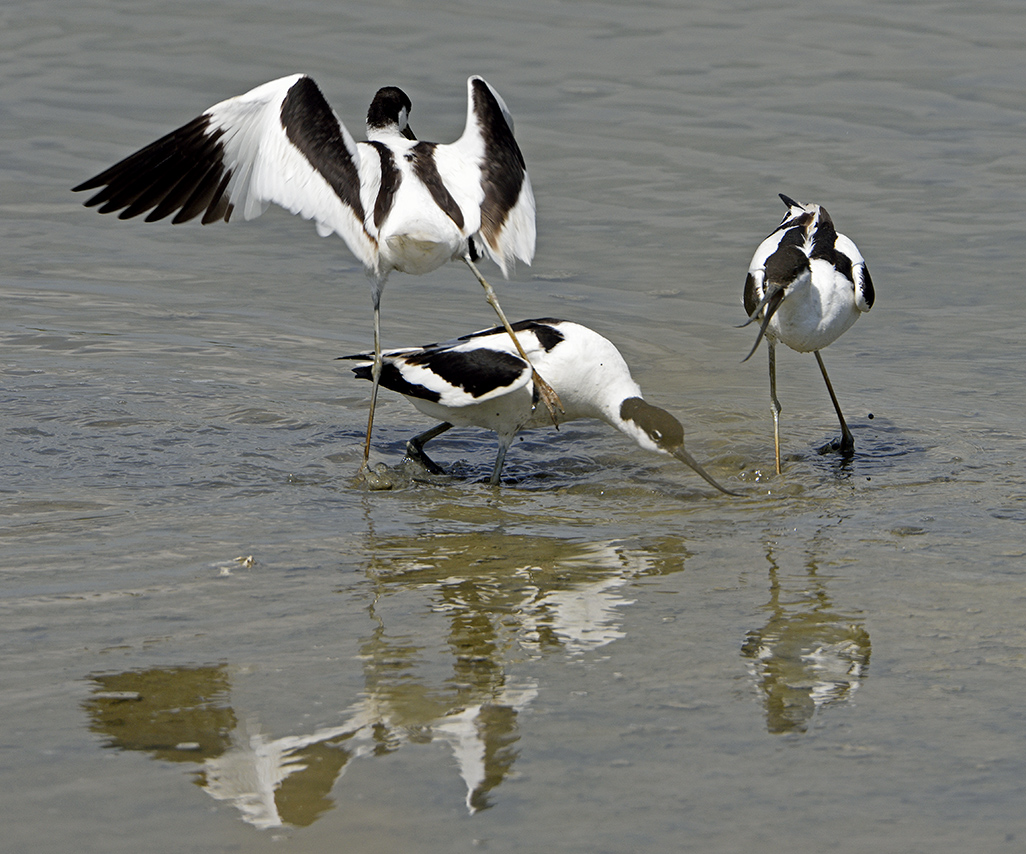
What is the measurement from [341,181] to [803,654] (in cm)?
328

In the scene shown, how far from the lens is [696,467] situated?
6.23 meters

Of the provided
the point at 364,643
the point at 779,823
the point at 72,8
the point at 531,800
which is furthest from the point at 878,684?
the point at 72,8

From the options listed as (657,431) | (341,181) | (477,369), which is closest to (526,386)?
(477,369)

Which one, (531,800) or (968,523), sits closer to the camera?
(531,800)

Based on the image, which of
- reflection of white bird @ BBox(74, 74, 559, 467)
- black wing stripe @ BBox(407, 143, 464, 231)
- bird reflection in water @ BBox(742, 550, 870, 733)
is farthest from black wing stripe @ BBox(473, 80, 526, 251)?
bird reflection in water @ BBox(742, 550, 870, 733)

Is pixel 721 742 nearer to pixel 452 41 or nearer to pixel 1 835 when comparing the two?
pixel 1 835

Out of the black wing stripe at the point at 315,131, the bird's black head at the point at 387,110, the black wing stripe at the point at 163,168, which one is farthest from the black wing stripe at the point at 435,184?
the black wing stripe at the point at 163,168

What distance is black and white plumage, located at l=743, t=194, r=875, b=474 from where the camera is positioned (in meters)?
6.50

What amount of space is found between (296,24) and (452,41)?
186 cm

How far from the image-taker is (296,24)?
15.0m

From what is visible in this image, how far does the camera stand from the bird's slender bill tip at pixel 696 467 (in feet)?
20.2

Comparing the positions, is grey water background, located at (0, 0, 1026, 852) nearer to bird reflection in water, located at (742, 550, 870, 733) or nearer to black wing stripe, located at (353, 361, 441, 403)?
bird reflection in water, located at (742, 550, 870, 733)

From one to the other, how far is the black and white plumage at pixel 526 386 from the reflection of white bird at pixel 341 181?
0.47ft

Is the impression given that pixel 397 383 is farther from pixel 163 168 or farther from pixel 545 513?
pixel 163 168
